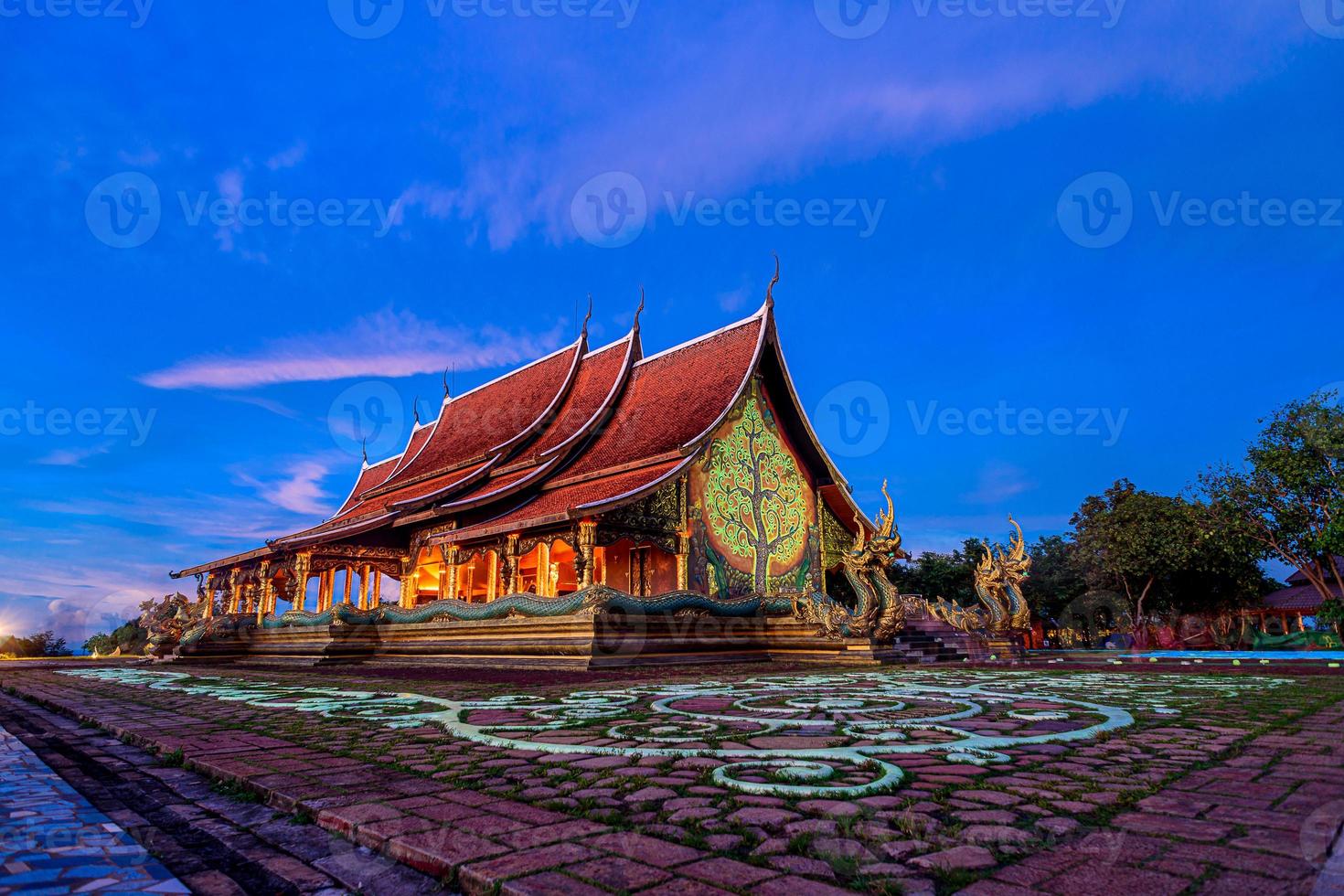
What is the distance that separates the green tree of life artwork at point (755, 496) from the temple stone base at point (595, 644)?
10.4 feet

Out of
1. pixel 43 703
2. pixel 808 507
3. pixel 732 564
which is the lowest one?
pixel 43 703

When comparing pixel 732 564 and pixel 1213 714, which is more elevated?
pixel 732 564

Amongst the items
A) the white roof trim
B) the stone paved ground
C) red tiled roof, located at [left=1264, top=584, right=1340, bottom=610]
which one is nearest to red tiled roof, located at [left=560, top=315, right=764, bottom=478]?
the white roof trim

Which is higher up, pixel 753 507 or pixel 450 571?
pixel 753 507

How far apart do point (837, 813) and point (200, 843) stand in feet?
5.52

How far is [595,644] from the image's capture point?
995cm

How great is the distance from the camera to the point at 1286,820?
1.90 meters

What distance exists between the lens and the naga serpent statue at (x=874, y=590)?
11023 mm

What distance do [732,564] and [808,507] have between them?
3035 millimetres

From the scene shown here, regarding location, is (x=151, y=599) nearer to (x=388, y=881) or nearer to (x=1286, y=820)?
(x=388, y=881)

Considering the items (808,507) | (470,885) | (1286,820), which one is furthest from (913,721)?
(808,507)

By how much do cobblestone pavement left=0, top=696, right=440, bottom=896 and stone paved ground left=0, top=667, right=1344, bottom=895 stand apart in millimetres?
→ 72

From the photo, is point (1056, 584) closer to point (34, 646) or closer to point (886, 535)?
point (886, 535)

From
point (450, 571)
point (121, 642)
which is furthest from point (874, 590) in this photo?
point (121, 642)
